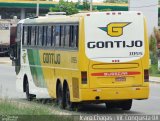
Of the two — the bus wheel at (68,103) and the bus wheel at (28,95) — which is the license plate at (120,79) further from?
the bus wheel at (28,95)

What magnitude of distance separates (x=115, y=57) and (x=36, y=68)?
16.4ft

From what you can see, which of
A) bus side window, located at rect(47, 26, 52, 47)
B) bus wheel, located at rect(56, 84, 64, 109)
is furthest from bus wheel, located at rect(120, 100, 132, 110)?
bus side window, located at rect(47, 26, 52, 47)

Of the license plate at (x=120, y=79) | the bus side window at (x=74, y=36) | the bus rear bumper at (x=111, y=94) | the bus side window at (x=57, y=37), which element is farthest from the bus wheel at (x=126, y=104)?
the bus side window at (x=57, y=37)

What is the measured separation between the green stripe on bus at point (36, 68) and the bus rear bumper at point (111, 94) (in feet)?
13.7

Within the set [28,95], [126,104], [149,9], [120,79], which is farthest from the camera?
[149,9]

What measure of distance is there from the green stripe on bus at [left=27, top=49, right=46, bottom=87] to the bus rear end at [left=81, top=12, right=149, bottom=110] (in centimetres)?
419

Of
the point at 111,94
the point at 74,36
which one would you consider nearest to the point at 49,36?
the point at 74,36

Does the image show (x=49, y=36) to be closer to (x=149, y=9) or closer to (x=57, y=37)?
(x=57, y=37)

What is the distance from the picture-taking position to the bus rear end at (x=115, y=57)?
19797 mm

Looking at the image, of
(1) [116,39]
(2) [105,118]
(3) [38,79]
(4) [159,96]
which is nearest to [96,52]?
(1) [116,39]

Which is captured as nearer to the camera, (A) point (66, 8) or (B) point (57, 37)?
(B) point (57, 37)

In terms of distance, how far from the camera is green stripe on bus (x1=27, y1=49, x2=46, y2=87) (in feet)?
78.6

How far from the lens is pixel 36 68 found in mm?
24344

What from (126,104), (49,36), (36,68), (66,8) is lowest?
(66,8)
